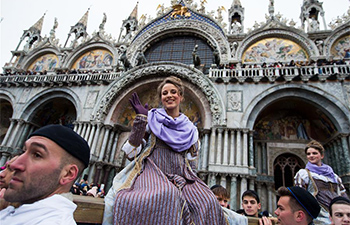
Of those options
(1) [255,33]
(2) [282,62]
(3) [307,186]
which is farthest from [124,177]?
(1) [255,33]

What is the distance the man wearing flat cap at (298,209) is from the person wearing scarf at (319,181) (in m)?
1.66

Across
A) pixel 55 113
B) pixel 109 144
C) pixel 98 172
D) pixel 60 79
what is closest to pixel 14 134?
pixel 55 113

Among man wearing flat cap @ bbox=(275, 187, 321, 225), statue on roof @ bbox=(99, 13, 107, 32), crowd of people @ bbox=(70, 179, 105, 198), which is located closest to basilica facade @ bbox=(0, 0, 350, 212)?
statue on roof @ bbox=(99, 13, 107, 32)

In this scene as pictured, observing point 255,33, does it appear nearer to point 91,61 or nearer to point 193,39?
point 193,39

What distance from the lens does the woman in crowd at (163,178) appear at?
1.45 m

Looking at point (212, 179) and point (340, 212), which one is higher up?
point (212, 179)

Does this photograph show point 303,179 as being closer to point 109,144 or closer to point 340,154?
point 340,154

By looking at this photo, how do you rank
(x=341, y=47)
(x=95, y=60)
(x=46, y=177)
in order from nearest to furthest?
(x=46, y=177) < (x=341, y=47) < (x=95, y=60)

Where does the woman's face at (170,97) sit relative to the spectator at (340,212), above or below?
above

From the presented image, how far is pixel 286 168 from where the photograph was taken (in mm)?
9086

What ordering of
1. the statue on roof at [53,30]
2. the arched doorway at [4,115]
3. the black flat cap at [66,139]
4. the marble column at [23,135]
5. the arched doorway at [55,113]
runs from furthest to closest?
1. the statue on roof at [53,30]
2. the arched doorway at [4,115]
3. the arched doorway at [55,113]
4. the marble column at [23,135]
5. the black flat cap at [66,139]

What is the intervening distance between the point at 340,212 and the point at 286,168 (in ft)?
24.5

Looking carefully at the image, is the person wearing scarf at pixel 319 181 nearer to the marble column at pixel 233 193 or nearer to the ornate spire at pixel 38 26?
the marble column at pixel 233 193

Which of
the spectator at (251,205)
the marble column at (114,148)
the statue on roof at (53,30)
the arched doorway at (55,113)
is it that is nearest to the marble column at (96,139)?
the marble column at (114,148)
